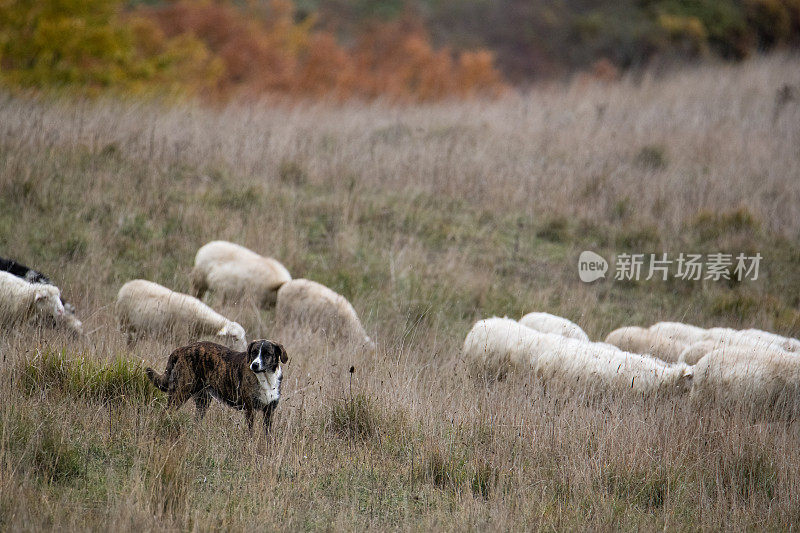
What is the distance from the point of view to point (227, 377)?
4.34 metres

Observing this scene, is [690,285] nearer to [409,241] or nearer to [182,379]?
[409,241]

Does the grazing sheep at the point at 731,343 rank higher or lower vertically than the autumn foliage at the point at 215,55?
lower

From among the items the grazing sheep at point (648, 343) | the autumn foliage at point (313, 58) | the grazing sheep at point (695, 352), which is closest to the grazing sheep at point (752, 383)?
the grazing sheep at point (695, 352)

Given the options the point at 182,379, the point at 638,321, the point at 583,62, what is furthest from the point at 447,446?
the point at 583,62

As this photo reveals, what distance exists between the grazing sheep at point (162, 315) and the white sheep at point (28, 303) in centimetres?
52

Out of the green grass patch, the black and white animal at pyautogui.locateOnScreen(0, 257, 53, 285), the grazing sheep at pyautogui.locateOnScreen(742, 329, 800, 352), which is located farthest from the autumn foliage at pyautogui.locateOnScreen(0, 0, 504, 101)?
the green grass patch

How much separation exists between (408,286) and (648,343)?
9.28 feet

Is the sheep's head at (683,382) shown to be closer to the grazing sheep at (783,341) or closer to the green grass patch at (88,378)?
the grazing sheep at (783,341)

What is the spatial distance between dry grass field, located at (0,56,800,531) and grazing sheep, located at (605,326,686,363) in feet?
2.29

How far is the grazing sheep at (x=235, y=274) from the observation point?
7555mm

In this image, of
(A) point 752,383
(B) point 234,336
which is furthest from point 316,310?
(A) point 752,383

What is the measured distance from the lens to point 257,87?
22.6 meters

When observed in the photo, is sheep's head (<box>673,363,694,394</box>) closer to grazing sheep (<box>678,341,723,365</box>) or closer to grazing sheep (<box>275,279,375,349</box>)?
grazing sheep (<box>678,341,723,365</box>)

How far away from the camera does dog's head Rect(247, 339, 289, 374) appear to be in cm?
394
